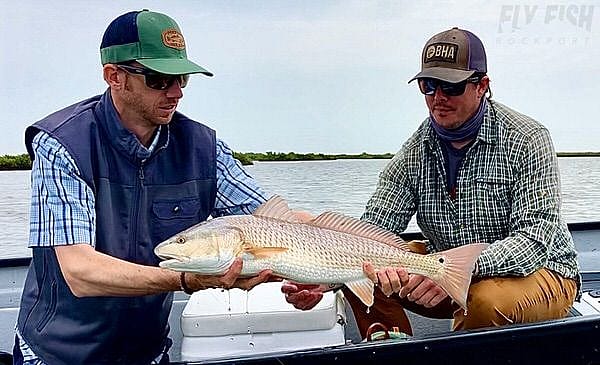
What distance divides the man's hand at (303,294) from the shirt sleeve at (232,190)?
1.15ft

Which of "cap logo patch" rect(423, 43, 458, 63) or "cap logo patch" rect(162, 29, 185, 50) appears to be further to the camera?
"cap logo patch" rect(423, 43, 458, 63)

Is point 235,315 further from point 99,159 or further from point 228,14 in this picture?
point 228,14

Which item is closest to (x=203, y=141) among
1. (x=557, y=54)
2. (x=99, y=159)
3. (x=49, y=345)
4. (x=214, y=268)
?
(x=99, y=159)

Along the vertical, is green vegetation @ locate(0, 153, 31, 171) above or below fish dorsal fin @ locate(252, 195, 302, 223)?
above

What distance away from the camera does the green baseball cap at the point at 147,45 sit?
2516mm

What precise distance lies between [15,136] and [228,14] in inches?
55.2

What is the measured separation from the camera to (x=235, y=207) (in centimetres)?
288

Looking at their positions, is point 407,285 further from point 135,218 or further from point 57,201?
point 57,201

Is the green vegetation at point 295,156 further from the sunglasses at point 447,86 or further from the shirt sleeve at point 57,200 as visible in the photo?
the shirt sleeve at point 57,200

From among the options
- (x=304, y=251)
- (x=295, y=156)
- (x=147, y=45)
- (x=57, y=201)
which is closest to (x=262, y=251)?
(x=304, y=251)

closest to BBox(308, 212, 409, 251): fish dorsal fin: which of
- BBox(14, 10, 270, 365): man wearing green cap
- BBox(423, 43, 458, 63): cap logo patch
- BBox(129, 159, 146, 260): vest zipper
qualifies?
BBox(14, 10, 270, 365): man wearing green cap

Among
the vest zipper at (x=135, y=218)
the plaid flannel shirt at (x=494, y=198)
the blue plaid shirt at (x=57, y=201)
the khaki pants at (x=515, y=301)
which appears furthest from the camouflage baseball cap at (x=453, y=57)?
the blue plaid shirt at (x=57, y=201)

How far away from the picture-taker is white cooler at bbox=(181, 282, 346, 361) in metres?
2.86

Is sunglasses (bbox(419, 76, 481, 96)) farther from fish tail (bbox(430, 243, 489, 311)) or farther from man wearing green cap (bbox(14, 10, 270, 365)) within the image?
man wearing green cap (bbox(14, 10, 270, 365))
